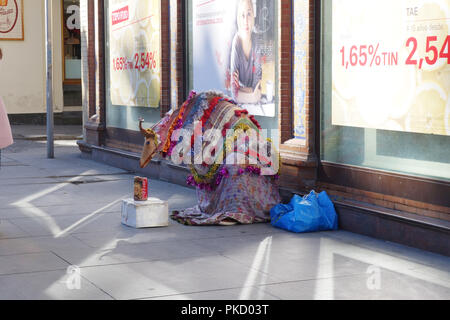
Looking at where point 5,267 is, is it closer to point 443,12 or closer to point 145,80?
point 443,12

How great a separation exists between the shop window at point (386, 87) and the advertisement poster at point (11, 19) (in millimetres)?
17912

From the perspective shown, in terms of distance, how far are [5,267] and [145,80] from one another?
7261mm

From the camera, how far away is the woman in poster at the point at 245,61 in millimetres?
10123

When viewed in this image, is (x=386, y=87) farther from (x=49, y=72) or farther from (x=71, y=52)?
(x=71, y=52)

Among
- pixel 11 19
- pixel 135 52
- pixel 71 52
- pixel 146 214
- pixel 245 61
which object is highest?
pixel 11 19

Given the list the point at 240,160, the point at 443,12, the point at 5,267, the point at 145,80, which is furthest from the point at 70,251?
the point at 145,80

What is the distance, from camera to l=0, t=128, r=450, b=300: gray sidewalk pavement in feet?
19.2

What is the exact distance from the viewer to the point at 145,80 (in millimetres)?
13492

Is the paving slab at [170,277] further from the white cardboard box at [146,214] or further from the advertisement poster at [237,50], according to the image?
the advertisement poster at [237,50]

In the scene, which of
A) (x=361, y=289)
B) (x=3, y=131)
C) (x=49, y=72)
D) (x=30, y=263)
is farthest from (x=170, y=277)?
(x=49, y=72)

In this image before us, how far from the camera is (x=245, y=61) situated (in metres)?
10.4

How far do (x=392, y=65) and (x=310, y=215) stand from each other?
1761 millimetres

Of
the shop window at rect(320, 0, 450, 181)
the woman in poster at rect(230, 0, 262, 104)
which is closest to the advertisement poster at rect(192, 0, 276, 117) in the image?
the woman in poster at rect(230, 0, 262, 104)

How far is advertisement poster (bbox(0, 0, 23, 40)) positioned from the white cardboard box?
17741 millimetres
